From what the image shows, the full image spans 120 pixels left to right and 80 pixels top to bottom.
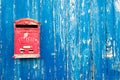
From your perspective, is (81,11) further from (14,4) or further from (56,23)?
(14,4)

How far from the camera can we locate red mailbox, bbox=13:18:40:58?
3604mm

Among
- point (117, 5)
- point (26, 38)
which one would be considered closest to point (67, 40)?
point (26, 38)

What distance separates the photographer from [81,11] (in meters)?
3.82

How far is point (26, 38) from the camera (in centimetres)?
362

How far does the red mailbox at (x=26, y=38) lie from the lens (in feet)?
11.8

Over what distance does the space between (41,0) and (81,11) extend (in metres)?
0.50

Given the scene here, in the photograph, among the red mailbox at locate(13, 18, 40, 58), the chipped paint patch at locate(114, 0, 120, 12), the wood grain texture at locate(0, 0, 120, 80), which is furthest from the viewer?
the chipped paint patch at locate(114, 0, 120, 12)

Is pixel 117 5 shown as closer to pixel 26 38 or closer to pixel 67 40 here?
pixel 67 40

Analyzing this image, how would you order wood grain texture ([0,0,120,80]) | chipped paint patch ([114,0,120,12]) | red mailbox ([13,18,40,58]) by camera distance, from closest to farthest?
red mailbox ([13,18,40,58])
wood grain texture ([0,0,120,80])
chipped paint patch ([114,0,120,12])

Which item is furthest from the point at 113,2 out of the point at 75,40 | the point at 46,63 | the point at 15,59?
the point at 15,59

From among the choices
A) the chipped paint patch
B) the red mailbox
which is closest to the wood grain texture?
the chipped paint patch

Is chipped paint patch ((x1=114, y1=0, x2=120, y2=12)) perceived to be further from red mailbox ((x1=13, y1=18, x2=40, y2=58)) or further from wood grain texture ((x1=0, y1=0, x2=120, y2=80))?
red mailbox ((x1=13, y1=18, x2=40, y2=58))

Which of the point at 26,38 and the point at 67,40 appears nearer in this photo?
the point at 26,38

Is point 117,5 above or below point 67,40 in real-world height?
above
